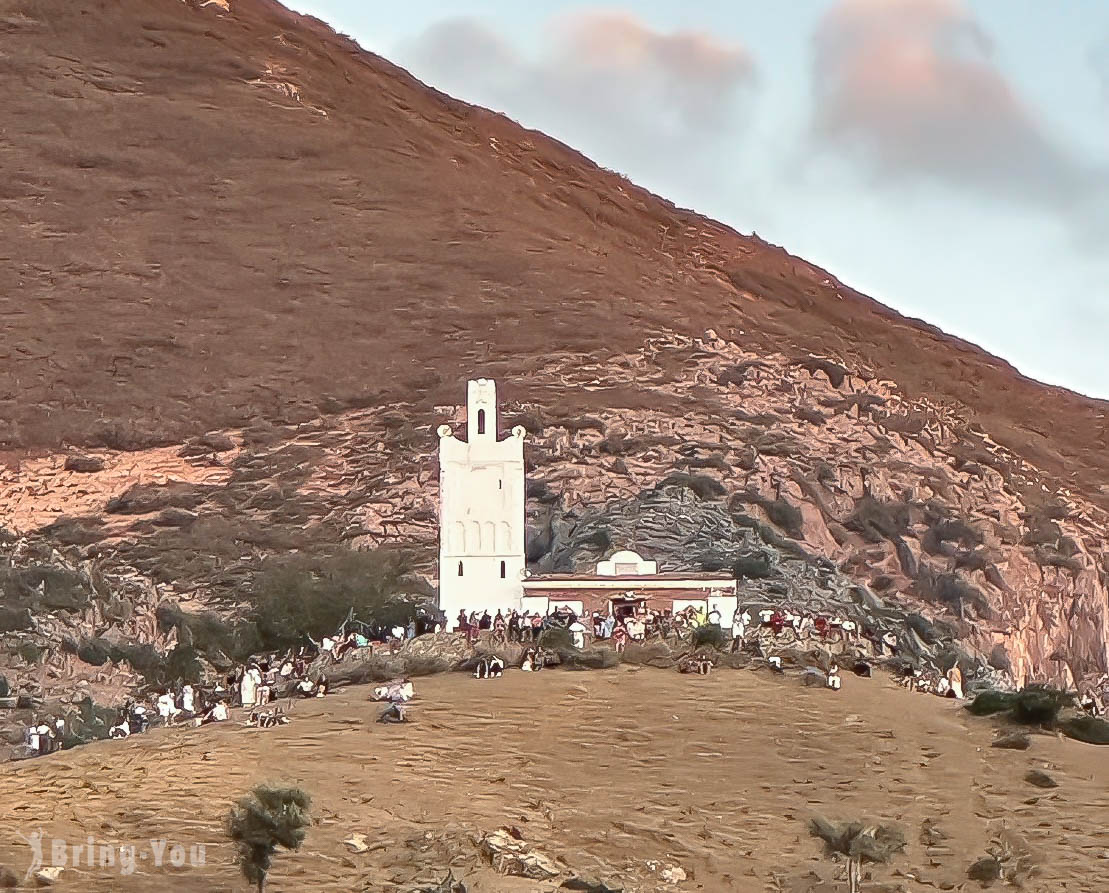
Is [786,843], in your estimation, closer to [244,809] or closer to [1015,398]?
[244,809]

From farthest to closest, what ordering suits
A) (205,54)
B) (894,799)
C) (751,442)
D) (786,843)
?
(205,54) < (751,442) < (894,799) < (786,843)

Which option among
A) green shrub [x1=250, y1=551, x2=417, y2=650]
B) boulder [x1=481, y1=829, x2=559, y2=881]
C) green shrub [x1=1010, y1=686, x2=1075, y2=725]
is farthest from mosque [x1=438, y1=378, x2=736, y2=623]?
boulder [x1=481, y1=829, x2=559, y2=881]

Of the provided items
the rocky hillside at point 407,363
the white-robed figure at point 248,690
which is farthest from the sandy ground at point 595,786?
the rocky hillside at point 407,363

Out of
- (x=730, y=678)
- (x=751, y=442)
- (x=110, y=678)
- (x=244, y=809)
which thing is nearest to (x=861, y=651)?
(x=730, y=678)

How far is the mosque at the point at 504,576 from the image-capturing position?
35281 millimetres

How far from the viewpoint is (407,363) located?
77.9 m

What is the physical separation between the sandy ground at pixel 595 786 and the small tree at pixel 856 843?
8.4 inches

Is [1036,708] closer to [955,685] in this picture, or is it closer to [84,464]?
[955,685]

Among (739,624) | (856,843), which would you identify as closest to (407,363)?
(739,624)

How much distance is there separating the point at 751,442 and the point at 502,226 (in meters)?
24.0

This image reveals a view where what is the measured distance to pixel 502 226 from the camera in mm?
88750

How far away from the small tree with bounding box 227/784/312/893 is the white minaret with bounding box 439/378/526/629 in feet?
44.2

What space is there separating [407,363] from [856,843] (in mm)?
57274

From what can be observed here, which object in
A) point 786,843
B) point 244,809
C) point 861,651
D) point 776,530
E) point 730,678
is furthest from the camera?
point 776,530
